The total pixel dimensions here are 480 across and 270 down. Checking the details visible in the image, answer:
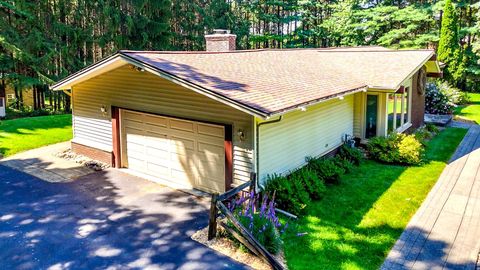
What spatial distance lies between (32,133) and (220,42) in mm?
8737

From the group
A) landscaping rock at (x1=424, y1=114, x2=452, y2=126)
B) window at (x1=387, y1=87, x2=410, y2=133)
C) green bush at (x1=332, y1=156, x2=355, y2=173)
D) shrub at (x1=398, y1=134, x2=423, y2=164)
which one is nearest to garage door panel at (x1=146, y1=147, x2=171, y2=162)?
green bush at (x1=332, y1=156, x2=355, y2=173)

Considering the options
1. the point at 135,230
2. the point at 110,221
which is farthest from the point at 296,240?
the point at 110,221

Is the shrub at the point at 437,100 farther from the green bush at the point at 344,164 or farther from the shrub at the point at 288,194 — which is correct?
the shrub at the point at 288,194

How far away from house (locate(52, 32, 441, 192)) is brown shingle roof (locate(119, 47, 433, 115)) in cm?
4

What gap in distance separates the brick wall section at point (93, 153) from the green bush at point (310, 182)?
19.1ft

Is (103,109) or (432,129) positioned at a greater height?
(103,109)

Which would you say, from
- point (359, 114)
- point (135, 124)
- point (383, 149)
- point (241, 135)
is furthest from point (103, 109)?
point (383, 149)

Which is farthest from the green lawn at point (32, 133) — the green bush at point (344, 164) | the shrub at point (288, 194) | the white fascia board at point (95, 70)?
the green bush at point (344, 164)

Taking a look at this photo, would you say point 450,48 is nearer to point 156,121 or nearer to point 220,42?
point 220,42

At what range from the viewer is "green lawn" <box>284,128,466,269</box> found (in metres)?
6.54

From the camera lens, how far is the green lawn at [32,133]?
45.2 feet

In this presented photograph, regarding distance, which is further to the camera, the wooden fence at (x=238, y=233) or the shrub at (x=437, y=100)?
the shrub at (x=437, y=100)

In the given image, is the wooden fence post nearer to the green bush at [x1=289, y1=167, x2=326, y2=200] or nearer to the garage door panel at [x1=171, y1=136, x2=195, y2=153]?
the green bush at [x1=289, y1=167, x2=326, y2=200]

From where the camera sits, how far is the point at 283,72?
39.7ft
